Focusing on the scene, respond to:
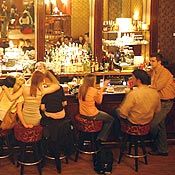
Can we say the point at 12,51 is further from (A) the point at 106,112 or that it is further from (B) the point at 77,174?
(B) the point at 77,174

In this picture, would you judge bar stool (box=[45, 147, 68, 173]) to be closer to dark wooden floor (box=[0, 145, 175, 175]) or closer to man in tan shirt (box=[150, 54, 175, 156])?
dark wooden floor (box=[0, 145, 175, 175])

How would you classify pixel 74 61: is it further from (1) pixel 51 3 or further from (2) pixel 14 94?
(2) pixel 14 94

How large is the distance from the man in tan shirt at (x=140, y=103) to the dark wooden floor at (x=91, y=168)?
66 cm

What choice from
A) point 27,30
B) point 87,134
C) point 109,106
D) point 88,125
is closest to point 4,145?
point 87,134

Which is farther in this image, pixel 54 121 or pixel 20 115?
pixel 54 121

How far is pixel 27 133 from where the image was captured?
246 inches

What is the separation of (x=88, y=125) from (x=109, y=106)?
896 millimetres

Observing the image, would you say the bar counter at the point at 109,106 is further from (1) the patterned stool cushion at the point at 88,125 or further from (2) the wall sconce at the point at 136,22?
(2) the wall sconce at the point at 136,22

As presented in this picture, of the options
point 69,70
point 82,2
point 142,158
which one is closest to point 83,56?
point 69,70

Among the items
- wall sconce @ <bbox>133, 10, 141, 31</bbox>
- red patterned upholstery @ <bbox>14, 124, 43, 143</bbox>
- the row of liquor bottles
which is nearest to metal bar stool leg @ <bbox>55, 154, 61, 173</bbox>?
red patterned upholstery @ <bbox>14, 124, 43, 143</bbox>

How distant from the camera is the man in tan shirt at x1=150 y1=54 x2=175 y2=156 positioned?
7.20 metres

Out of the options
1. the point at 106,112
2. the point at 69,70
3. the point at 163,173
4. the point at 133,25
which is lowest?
the point at 163,173

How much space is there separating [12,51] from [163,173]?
10.5 ft

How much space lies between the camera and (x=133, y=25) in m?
8.58
